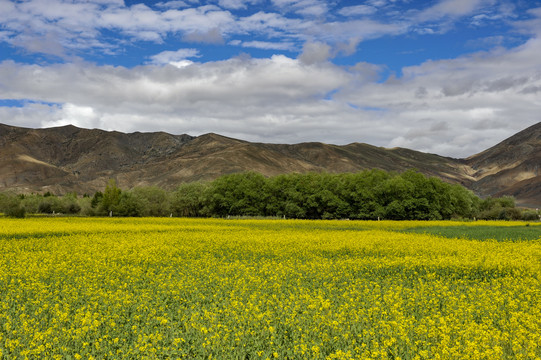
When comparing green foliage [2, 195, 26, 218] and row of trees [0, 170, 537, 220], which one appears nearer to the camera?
green foliage [2, 195, 26, 218]

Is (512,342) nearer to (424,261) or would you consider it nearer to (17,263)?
(424,261)

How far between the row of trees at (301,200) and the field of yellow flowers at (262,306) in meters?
57.0

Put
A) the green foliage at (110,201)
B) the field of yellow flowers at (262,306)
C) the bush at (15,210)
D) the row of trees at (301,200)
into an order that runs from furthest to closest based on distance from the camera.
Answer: the green foliage at (110,201), the row of trees at (301,200), the bush at (15,210), the field of yellow flowers at (262,306)

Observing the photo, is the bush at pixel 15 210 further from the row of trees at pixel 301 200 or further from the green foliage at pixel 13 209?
the row of trees at pixel 301 200

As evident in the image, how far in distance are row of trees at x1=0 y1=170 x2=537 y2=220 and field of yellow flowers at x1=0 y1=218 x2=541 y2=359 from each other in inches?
2244

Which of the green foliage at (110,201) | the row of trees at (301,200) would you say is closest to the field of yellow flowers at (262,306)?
the row of trees at (301,200)

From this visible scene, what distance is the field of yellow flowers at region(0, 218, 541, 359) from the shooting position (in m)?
10.2

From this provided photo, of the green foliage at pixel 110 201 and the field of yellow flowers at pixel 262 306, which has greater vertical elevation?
the green foliage at pixel 110 201

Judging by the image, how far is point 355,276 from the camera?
63.5 feet

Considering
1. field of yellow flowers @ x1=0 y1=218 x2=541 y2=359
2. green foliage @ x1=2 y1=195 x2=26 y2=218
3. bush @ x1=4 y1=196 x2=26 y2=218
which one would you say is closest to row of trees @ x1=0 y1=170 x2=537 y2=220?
green foliage @ x1=2 y1=195 x2=26 y2=218

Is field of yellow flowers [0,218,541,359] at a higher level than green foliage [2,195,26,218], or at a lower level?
lower

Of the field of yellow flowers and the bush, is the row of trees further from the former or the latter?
the field of yellow flowers

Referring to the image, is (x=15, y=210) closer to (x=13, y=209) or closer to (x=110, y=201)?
(x=13, y=209)

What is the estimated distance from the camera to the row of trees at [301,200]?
83562 mm
